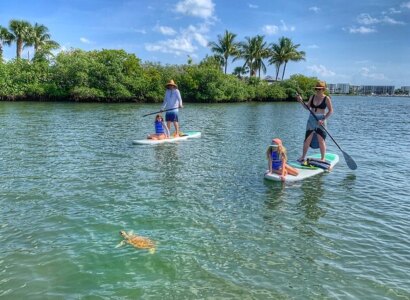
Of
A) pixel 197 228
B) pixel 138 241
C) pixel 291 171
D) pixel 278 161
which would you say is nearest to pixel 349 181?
pixel 291 171

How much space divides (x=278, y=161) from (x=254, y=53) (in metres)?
69.6

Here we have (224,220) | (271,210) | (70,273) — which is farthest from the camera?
(271,210)

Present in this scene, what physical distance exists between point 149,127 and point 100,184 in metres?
14.6

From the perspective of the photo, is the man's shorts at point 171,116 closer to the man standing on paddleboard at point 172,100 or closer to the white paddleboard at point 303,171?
the man standing on paddleboard at point 172,100

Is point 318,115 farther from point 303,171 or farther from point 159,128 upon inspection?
point 159,128

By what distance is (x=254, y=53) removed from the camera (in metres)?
77.2

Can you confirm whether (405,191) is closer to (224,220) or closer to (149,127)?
(224,220)

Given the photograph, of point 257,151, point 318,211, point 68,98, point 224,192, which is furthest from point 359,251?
point 68,98

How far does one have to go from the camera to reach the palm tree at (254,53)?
76.9m

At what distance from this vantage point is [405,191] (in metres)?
10.7

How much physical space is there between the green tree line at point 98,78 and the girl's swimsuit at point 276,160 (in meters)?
42.3

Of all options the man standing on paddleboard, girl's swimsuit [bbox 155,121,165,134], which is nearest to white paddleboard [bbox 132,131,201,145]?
girl's swimsuit [bbox 155,121,165,134]

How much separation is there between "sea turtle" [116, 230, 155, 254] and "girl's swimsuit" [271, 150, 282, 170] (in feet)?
17.6

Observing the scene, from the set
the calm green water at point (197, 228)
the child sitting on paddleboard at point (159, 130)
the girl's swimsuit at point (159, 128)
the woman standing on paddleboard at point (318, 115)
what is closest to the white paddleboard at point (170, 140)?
the child sitting on paddleboard at point (159, 130)
